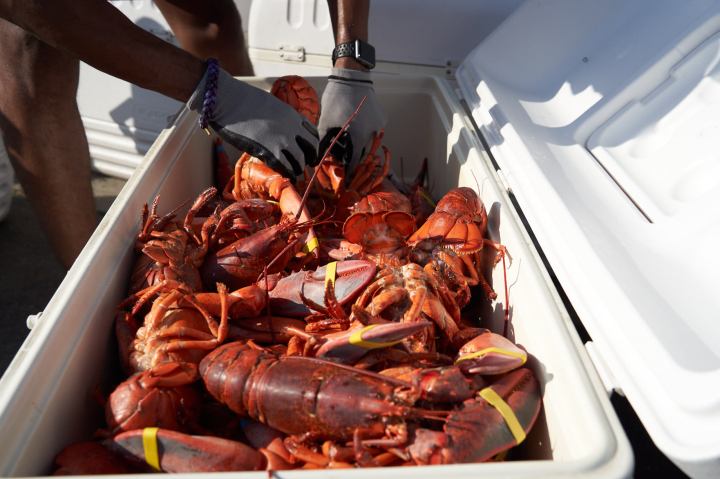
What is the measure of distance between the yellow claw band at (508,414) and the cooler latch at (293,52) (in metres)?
2.22

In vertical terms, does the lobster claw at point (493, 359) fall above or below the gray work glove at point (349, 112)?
below

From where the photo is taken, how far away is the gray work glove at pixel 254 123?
6.52 ft

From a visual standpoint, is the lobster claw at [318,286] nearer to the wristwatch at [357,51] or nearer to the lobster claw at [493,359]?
the lobster claw at [493,359]

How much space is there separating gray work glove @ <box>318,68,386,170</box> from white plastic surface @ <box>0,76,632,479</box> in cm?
50

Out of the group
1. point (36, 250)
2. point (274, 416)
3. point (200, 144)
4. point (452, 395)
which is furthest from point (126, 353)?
point (36, 250)

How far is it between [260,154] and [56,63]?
3.07 feet

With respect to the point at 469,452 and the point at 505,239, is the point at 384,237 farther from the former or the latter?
the point at 469,452

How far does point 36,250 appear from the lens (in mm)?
3098

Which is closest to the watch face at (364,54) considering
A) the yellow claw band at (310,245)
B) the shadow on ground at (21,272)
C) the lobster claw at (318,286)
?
the yellow claw band at (310,245)

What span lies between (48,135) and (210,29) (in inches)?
48.7

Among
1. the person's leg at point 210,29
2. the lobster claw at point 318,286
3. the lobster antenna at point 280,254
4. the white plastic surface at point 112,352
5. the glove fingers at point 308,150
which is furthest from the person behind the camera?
the person's leg at point 210,29

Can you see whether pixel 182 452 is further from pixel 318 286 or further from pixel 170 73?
pixel 170 73

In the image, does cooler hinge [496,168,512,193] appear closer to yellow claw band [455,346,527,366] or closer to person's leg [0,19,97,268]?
yellow claw band [455,346,527,366]

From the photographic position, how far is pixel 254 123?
2.00m
